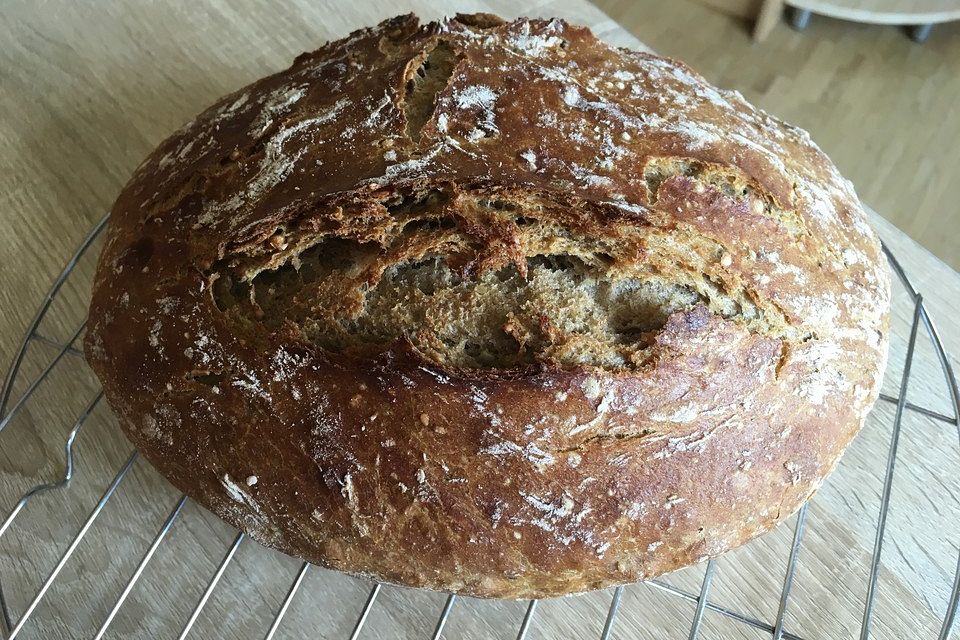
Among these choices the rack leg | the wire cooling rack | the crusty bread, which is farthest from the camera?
the rack leg

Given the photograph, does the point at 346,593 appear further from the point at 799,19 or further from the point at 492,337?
the point at 799,19

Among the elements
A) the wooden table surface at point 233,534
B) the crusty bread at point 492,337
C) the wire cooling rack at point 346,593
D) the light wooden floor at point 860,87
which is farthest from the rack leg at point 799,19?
the crusty bread at point 492,337

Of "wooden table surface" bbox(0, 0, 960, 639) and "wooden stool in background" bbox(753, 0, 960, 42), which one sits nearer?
"wooden table surface" bbox(0, 0, 960, 639)

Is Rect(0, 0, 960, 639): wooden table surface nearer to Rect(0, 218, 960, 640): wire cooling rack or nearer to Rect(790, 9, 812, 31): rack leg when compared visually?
Rect(0, 218, 960, 640): wire cooling rack

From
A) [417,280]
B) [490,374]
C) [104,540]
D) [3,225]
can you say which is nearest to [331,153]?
[417,280]

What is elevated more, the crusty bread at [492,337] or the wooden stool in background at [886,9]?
the wooden stool in background at [886,9]

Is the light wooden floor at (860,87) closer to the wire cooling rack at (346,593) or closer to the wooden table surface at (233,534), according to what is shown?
the wooden table surface at (233,534)

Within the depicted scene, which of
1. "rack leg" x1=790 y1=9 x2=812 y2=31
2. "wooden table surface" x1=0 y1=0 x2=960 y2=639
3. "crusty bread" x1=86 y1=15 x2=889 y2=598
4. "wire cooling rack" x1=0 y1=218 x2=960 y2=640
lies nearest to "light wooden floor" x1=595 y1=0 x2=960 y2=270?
"rack leg" x1=790 y1=9 x2=812 y2=31
